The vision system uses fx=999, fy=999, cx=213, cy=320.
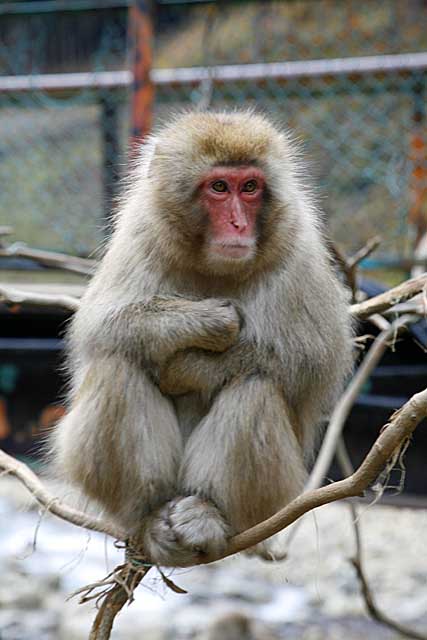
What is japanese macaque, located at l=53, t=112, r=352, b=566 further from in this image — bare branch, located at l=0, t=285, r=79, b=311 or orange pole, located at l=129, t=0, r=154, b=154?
orange pole, located at l=129, t=0, r=154, b=154

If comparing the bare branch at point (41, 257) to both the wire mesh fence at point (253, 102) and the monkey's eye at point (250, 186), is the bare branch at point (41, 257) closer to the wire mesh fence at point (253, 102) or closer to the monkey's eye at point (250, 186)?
the monkey's eye at point (250, 186)

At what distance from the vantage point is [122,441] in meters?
3.45

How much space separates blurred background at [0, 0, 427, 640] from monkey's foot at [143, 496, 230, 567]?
202 centimetres

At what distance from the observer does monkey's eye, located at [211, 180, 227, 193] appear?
3.58 meters

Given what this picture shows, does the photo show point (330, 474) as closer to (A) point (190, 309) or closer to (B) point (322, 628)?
(B) point (322, 628)

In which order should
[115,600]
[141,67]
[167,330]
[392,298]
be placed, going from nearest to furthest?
[115,600], [167,330], [392,298], [141,67]

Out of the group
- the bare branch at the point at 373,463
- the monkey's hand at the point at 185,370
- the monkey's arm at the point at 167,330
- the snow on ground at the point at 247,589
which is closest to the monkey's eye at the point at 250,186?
the monkey's arm at the point at 167,330

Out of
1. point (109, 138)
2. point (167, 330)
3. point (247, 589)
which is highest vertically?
point (109, 138)

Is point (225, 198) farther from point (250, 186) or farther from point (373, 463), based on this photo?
point (373, 463)

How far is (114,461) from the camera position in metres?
3.48

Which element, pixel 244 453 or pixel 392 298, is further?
pixel 392 298

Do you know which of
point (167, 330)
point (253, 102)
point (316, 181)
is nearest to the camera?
point (167, 330)

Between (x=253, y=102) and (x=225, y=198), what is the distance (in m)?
3.32

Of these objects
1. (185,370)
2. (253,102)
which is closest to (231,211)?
(185,370)
